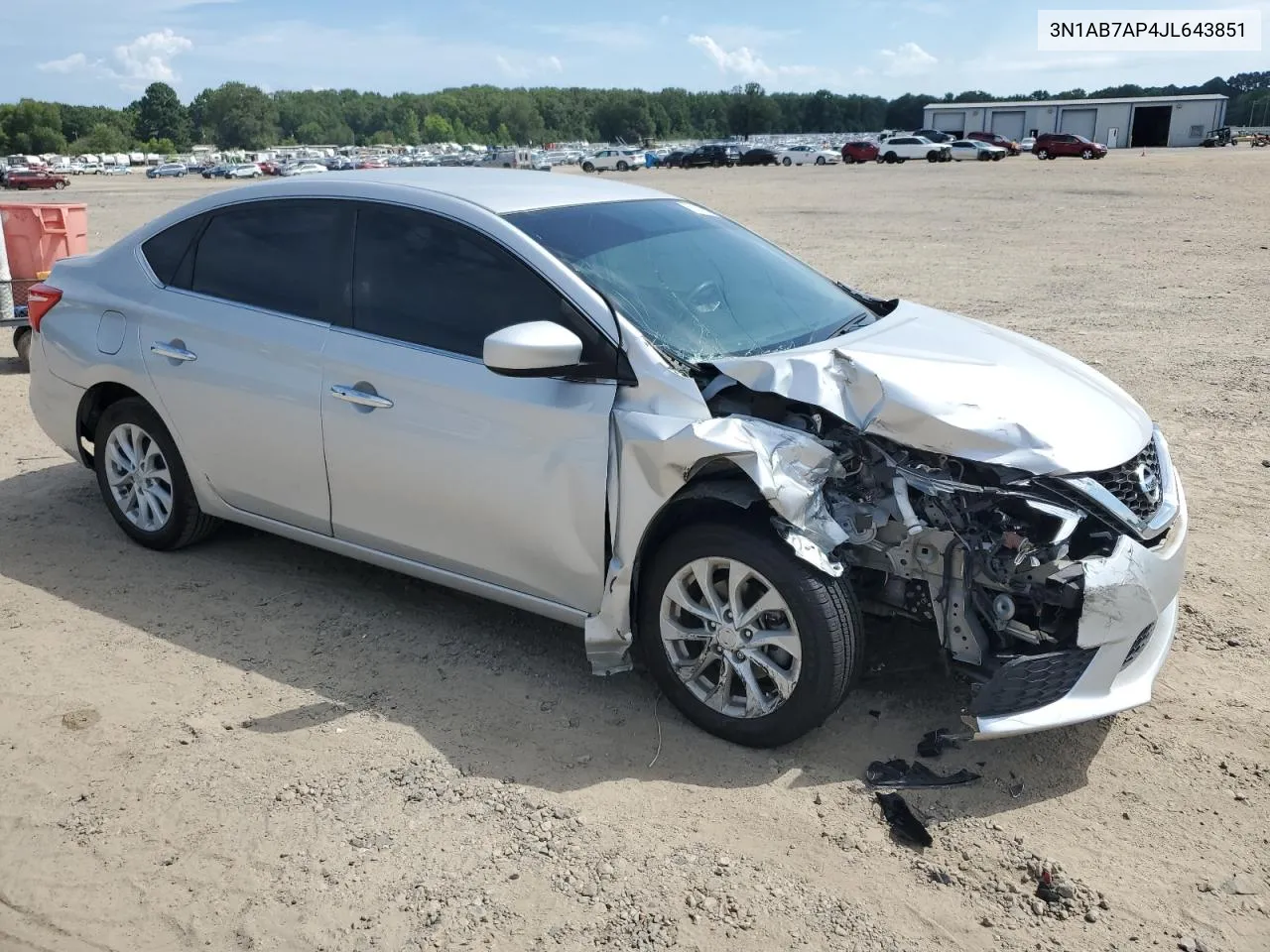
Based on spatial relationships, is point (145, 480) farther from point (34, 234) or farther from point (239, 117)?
point (239, 117)

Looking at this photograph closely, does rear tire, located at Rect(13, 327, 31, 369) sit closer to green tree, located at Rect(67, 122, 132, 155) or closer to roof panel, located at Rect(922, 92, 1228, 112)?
roof panel, located at Rect(922, 92, 1228, 112)

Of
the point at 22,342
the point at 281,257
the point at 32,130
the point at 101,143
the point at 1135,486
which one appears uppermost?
the point at 32,130

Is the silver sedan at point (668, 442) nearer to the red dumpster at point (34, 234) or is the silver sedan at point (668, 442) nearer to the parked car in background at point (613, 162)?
the red dumpster at point (34, 234)

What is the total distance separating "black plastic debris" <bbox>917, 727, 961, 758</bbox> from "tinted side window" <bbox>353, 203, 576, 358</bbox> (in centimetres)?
193

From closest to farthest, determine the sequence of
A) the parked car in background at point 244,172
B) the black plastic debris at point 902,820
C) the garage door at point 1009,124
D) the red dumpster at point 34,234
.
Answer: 1. the black plastic debris at point 902,820
2. the red dumpster at point 34,234
3. the parked car in background at point 244,172
4. the garage door at point 1009,124

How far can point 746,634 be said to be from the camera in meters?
3.64

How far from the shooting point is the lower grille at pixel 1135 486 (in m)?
3.55

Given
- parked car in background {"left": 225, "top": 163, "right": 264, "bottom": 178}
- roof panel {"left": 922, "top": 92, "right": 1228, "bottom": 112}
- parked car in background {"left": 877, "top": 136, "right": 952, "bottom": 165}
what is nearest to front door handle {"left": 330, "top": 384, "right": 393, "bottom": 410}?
parked car in background {"left": 877, "top": 136, "right": 952, "bottom": 165}

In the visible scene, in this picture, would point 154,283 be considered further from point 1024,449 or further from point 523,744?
point 1024,449

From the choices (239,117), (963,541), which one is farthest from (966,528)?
(239,117)

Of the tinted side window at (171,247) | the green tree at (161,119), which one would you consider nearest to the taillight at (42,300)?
the tinted side window at (171,247)

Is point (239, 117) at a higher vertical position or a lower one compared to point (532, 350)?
higher

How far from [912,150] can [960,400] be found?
62.1m

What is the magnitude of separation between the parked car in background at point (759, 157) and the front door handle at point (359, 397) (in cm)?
6428
